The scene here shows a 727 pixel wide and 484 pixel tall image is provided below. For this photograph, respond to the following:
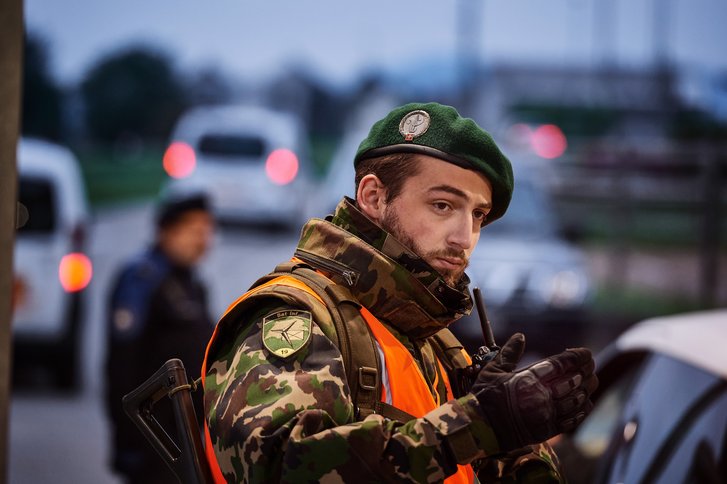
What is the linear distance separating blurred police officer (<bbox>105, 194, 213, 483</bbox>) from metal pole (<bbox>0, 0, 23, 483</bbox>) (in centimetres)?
283

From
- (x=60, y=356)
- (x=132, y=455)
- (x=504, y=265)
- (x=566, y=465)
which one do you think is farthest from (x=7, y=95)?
(x=504, y=265)

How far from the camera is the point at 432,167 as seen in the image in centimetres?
220

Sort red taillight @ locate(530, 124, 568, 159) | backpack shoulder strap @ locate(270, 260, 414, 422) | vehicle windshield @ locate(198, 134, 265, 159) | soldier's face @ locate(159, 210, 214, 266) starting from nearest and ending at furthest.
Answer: backpack shoulder strap @ locate(270, 260, 414, 422)
soldier's face @ locate(159, 210, 214, 266)
vehicle windshield @ locate(198, 134, 265, 159)
red taillight @ locate(530, 124, 568, 159)

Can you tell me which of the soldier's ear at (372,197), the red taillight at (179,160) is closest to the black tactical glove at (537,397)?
the soldier's ear at (372,197)

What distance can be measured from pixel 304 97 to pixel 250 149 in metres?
20.9

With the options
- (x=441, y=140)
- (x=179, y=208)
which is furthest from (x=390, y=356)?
(x=179, y=208)

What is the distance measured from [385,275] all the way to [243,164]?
16094 mm

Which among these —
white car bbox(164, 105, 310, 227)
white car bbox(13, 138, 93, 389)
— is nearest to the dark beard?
white car bbox(13, 138, 93, 389)

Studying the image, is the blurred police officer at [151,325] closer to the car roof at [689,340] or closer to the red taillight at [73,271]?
the car roof at [689,340]

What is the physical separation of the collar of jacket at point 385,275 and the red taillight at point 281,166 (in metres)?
16.1

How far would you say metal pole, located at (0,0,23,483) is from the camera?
2.22 metres

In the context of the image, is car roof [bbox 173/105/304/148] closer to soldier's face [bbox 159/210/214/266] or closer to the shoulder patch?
soldier's face [bbox 159/210/214/266]

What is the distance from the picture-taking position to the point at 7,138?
222 centimetres

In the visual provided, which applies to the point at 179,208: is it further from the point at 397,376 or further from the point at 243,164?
the point at 243,164
